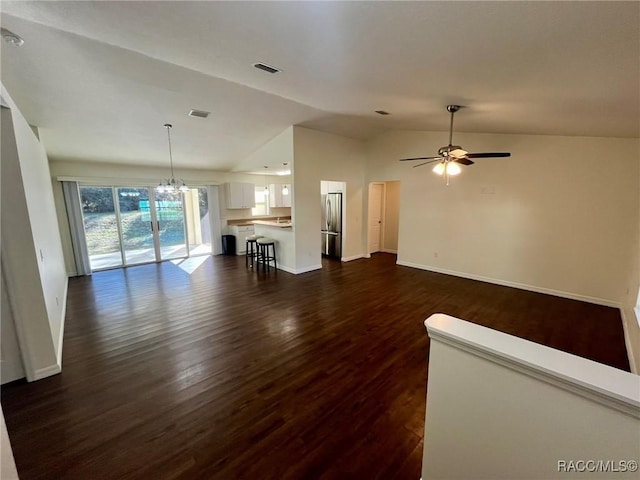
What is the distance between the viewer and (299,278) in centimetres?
562

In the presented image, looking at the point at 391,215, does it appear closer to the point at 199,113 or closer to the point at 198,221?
the point at 199,113

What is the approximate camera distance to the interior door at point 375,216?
24.8 feet

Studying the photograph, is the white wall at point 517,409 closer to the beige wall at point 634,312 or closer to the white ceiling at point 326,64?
the white ceiling at point 326,64

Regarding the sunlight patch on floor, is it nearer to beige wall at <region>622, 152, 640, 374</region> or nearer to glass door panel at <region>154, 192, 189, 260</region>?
glass door panel at <region>154, 192, 189, 260</region>

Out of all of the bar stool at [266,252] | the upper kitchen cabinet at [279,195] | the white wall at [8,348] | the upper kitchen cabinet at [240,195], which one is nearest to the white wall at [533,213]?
the bar stool at [266,252]

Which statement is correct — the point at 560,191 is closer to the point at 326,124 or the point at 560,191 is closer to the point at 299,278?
the point at 326,124

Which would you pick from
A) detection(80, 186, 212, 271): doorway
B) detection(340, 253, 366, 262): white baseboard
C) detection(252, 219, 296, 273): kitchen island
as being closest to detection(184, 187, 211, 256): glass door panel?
detection(80, 186, 212, 271): doorway

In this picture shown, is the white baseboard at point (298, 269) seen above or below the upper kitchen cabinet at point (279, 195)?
below

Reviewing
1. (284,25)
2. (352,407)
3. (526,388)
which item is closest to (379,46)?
(284,25)

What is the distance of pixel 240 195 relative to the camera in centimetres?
837

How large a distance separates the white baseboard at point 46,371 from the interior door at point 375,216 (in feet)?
21.6

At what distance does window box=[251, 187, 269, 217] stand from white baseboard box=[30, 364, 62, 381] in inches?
272

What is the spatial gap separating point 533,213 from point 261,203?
7.70 m

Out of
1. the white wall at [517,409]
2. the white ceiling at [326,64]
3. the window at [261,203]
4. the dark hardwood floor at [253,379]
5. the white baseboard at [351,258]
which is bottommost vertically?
the dark hardwood floor at [253,379]
